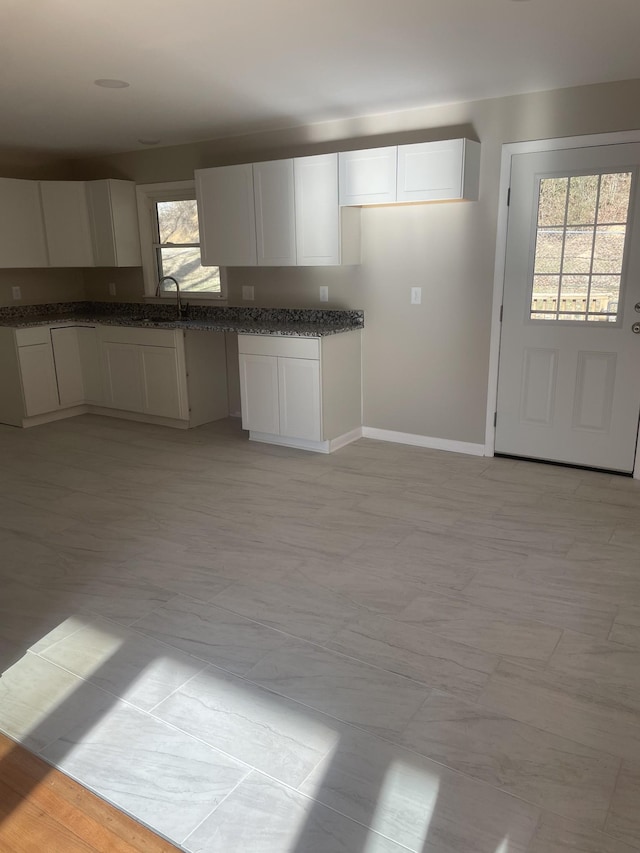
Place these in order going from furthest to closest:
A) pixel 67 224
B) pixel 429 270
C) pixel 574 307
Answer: pixel 67 224, pixel 429 270, pixel 574 307

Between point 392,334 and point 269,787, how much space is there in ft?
11.5

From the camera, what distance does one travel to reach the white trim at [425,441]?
4.67 meters

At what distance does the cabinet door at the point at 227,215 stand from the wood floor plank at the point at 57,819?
391cm

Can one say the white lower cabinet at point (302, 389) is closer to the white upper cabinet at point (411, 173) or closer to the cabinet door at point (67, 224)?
the white upper cabinet at point (411, 173)

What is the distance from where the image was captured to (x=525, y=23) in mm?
2758

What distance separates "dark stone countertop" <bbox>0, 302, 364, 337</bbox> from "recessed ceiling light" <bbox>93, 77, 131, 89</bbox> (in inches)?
69.3

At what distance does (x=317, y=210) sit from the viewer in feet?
15.2

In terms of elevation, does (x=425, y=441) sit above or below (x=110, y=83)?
below

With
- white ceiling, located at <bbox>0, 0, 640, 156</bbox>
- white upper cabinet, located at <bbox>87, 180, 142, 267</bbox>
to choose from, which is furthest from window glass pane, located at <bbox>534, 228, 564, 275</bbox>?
white upper cabinet, located at <bbox>87, 180, 142, 267</bbox>

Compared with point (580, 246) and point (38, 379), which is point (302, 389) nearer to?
point (580, 246)

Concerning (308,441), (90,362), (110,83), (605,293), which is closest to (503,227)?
(605,293)

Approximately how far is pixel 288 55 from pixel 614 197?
6.80ft

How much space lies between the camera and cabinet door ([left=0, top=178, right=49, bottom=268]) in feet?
18.6

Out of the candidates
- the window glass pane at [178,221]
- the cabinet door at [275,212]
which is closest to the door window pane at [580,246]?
the cabinet door at [275,212]
